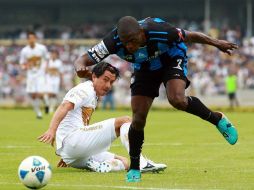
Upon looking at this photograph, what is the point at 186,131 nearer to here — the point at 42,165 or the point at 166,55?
the point at 166,55

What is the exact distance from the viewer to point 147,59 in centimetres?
1047

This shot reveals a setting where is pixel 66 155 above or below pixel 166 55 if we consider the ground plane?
below

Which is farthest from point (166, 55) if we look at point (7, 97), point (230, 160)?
point (7, 97)

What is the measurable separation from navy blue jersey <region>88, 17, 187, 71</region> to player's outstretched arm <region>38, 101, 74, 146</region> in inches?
36.1

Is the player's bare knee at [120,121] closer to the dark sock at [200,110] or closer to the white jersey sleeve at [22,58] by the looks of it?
the dark sock at [200,110]

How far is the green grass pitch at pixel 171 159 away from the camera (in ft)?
32.9

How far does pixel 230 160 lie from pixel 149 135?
6869 mm

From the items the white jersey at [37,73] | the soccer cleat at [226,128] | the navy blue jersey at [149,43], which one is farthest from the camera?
the white jersey at [37,73]

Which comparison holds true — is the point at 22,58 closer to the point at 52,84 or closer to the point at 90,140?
the point at 52,84

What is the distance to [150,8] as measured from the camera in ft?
200

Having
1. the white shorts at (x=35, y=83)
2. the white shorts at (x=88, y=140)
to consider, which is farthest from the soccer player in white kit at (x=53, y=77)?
the white shorts at (x=88, y=140)

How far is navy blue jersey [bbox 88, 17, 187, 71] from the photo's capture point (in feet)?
33.3

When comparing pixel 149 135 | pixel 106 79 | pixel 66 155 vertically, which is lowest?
pixel 149 135

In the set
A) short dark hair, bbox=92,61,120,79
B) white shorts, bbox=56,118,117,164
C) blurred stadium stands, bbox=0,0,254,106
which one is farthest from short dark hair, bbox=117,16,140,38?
blurred stadium stands, bbox=0,0,254,106
